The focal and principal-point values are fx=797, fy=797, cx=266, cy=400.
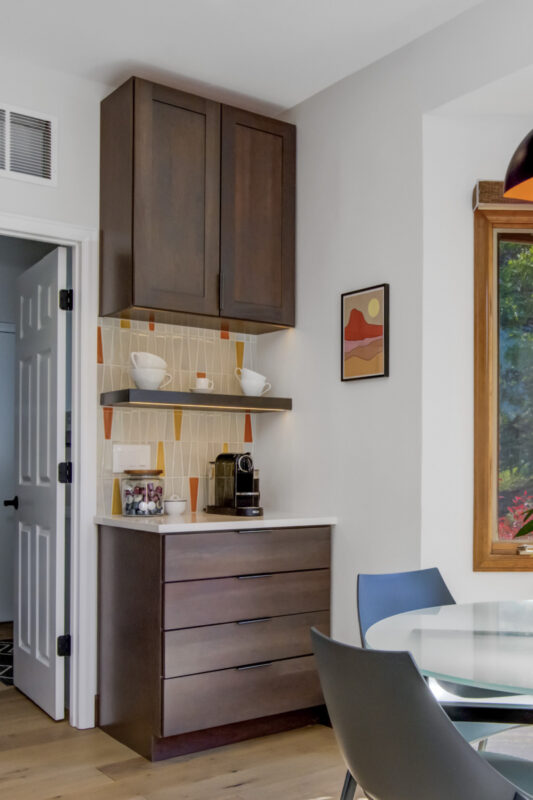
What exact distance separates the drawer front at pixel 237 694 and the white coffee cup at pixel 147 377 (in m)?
1.18

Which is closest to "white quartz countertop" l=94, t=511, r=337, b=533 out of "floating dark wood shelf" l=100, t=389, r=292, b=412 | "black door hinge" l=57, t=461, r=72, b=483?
"black door hinge" l=57, t=461, r=72, b=483

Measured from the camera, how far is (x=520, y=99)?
289 centimetres

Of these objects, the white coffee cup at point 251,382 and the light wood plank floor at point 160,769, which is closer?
the light wood plank floor at point 160,769

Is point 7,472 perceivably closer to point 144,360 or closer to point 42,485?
point 42,485

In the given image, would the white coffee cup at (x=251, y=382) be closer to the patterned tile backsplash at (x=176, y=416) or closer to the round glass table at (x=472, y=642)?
the patterned tile backsplash at (x=176, y=416)

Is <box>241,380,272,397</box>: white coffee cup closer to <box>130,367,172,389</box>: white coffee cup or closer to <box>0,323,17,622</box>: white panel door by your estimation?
<box>130,367,172,389</box>: white coffee cup

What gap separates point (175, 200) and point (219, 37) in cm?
65

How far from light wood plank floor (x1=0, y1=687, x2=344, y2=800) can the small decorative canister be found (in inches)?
35.6

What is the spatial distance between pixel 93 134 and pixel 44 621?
215 centimetres

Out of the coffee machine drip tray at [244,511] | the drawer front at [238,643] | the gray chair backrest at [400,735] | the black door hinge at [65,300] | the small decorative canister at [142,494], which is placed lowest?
the drawer front at [238,643]

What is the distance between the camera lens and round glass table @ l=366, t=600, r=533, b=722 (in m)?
1.45

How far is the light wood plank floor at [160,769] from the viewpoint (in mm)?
2633

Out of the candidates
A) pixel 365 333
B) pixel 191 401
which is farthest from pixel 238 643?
pixel 365 333

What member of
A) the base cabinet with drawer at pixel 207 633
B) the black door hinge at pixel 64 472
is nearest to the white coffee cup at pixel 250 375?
the base cabinet with drawer at pixel 207 633
